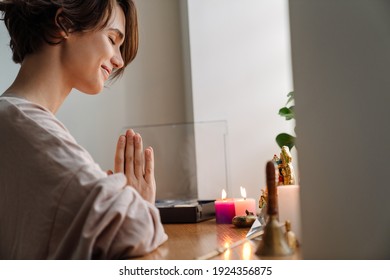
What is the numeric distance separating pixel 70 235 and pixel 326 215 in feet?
1.10

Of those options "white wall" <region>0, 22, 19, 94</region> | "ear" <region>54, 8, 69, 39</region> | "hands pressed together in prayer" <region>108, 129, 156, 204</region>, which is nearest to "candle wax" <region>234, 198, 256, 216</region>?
"hands pressed together in prayer" <region>108, 129, 156, 204</region>

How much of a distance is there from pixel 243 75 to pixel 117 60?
773 millimetres

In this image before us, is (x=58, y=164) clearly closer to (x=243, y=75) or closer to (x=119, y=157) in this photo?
(x=119, y=157)

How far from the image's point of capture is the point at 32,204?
76cm

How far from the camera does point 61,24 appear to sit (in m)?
0.95

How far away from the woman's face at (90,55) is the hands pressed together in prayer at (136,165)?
13 cm

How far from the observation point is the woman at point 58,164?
715 millimetres

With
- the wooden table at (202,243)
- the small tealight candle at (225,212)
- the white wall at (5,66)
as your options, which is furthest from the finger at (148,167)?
the white wall at (5,66)

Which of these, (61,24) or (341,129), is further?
(61,24)

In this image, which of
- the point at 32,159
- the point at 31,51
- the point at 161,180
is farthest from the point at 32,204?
the point at 161,180

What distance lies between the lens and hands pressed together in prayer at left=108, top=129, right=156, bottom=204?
1058mm

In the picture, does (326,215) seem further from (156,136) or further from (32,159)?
(156,136)

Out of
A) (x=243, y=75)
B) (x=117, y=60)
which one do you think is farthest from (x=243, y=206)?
(x=243, y=75)

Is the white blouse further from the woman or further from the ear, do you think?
the ear
